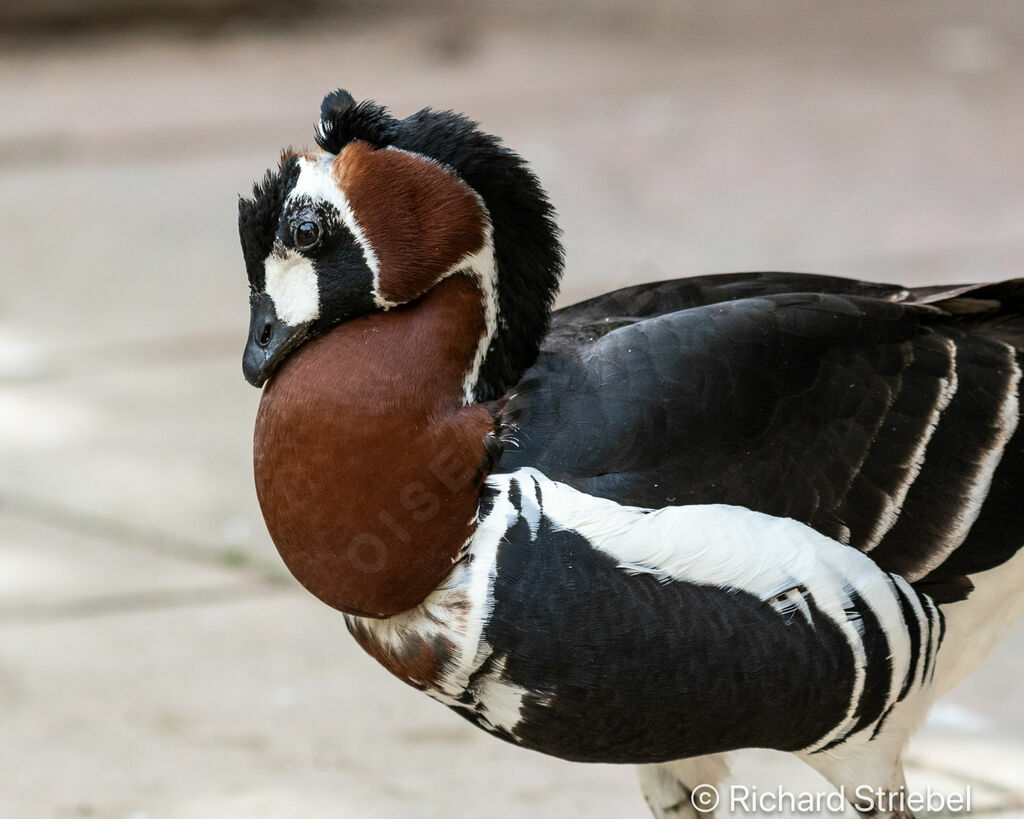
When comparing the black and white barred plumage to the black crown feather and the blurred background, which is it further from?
the blurred background

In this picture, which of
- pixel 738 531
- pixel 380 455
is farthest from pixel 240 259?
pixel 738 531

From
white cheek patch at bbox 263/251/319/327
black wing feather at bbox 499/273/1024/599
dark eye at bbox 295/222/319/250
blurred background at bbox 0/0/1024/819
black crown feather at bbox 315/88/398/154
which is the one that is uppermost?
black crown feather at bbox 315/88/398/154

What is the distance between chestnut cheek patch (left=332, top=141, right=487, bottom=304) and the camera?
8.55ft

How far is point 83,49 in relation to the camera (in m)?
9.90

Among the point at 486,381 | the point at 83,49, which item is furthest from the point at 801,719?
the point at 83,49

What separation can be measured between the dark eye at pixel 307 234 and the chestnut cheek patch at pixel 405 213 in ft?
0.23

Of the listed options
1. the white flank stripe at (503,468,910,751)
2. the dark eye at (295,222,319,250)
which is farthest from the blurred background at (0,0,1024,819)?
the dark eye at (295,222,319,250)

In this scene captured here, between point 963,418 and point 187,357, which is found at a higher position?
point 963,418

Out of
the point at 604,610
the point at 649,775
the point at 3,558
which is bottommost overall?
the point at 3,558

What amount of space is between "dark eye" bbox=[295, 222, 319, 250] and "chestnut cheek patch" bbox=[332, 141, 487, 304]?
0.23 feet

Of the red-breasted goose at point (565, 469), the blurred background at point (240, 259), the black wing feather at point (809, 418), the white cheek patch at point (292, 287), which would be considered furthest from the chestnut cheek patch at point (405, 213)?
the blurred background at point (240, 259)

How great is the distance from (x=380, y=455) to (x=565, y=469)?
303mm

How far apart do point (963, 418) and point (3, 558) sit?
303 cm

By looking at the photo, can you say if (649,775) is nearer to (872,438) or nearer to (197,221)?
(872,438)
